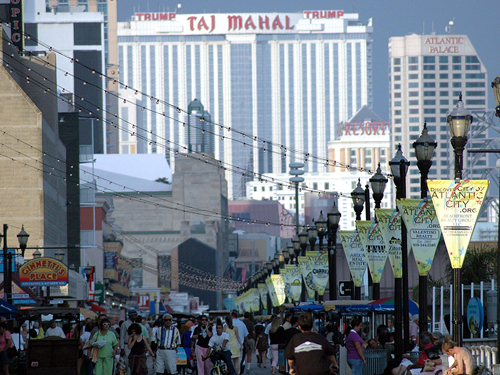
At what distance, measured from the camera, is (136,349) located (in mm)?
21359

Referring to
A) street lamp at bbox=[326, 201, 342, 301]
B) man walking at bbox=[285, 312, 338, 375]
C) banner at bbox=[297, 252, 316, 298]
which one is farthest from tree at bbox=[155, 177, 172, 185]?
man walking at bbox=[285, 312, 338, 375]

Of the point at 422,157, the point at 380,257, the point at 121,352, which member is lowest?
the point at 121,352

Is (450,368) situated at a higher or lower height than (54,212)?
lower

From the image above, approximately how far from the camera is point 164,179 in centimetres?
17875

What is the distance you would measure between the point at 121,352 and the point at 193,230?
445 ft

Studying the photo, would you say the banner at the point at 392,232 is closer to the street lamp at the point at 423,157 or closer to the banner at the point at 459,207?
the street lamp at the point at 423,157

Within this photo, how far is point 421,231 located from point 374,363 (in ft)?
12.8

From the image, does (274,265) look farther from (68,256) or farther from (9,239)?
(9,239)

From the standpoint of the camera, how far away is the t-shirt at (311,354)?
40.8 ft

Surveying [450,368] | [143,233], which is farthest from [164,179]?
[450,368]

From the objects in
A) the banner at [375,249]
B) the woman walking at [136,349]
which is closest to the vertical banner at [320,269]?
the banner at [375,249]

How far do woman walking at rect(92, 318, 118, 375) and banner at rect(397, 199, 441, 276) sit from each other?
6.68 m

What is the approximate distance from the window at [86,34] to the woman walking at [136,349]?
163656 mm

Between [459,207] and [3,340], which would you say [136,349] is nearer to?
[3,340]
